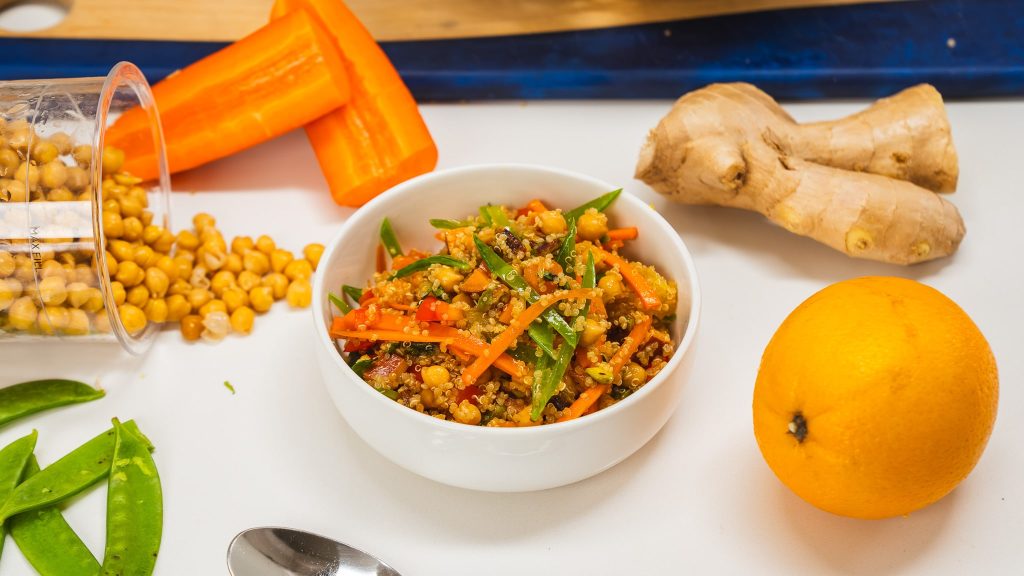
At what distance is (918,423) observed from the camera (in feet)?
4.77

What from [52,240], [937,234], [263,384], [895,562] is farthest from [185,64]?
[895,562]

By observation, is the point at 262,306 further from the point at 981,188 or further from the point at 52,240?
the point at 981,188

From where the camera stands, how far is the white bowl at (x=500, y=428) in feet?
5.03

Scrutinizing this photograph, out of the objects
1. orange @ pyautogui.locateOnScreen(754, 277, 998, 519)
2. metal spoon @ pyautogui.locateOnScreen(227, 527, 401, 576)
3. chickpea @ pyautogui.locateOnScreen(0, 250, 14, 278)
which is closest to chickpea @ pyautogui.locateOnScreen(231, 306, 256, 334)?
chickpea @ pyautogui.locateOnScreen(0, 250, 14, 278)

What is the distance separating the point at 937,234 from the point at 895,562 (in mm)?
789

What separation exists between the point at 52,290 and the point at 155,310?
208 mm

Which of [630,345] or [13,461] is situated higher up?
[630,345]

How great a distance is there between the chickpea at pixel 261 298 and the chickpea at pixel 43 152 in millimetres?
485

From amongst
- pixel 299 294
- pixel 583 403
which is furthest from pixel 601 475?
pixel 299 294

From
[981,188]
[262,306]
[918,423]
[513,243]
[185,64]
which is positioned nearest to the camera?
[918,423]

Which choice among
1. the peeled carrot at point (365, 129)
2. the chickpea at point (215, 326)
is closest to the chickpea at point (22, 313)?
the chickpea at point (215, 326)

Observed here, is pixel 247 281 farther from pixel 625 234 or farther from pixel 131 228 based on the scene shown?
pixel 625 234

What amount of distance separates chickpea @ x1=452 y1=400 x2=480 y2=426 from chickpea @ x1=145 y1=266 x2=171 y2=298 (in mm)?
791

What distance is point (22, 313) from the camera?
1863mm
